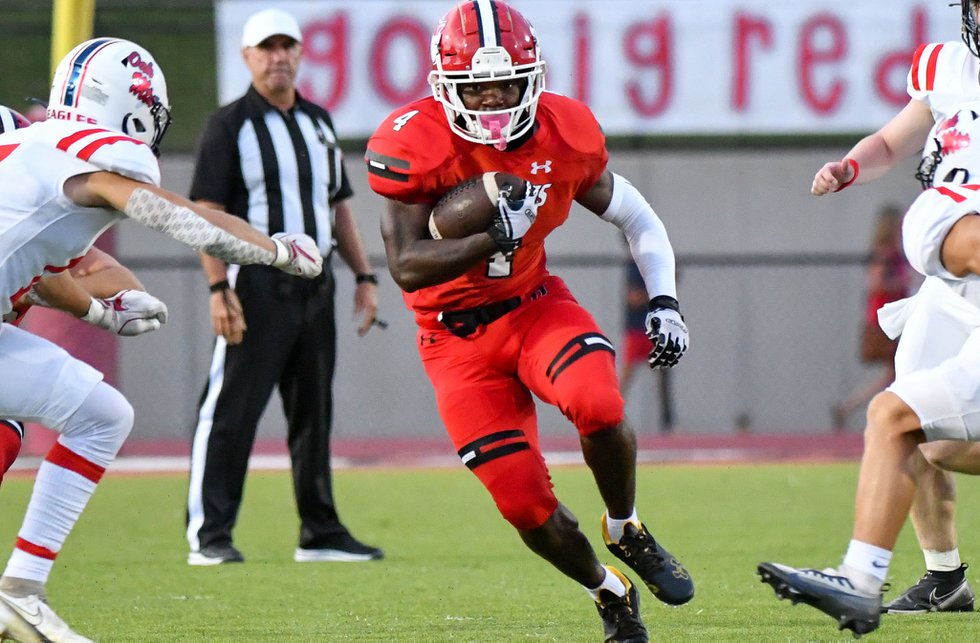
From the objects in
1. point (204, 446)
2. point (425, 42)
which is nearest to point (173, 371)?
point (425, 42)

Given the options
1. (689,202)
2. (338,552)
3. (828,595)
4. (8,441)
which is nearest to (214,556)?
(338,552)

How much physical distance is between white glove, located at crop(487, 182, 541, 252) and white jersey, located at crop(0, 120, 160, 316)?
34.4 inches

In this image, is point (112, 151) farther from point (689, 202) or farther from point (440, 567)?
point (689, 202)

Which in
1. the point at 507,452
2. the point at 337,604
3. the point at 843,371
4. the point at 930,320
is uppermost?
the point at 930,320

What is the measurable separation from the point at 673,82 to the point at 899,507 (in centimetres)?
973

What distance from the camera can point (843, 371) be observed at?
13227 mm

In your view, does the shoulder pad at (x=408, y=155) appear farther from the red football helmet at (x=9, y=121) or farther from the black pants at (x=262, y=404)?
the black pants at (x=262, y=404)

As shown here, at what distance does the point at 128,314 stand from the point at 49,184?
2.03ft

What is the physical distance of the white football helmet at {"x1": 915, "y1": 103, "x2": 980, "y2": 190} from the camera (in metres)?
4.03

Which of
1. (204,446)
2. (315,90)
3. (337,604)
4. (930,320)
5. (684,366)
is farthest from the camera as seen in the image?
(684,366)

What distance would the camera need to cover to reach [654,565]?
420cm

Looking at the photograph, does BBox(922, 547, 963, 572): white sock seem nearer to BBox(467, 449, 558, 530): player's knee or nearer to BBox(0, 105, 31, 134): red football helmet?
BBox(467, 449, 558, 530): player's knee

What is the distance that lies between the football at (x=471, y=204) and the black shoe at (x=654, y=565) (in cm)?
92

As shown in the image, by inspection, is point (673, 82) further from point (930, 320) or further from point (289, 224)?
point (930, 320)
